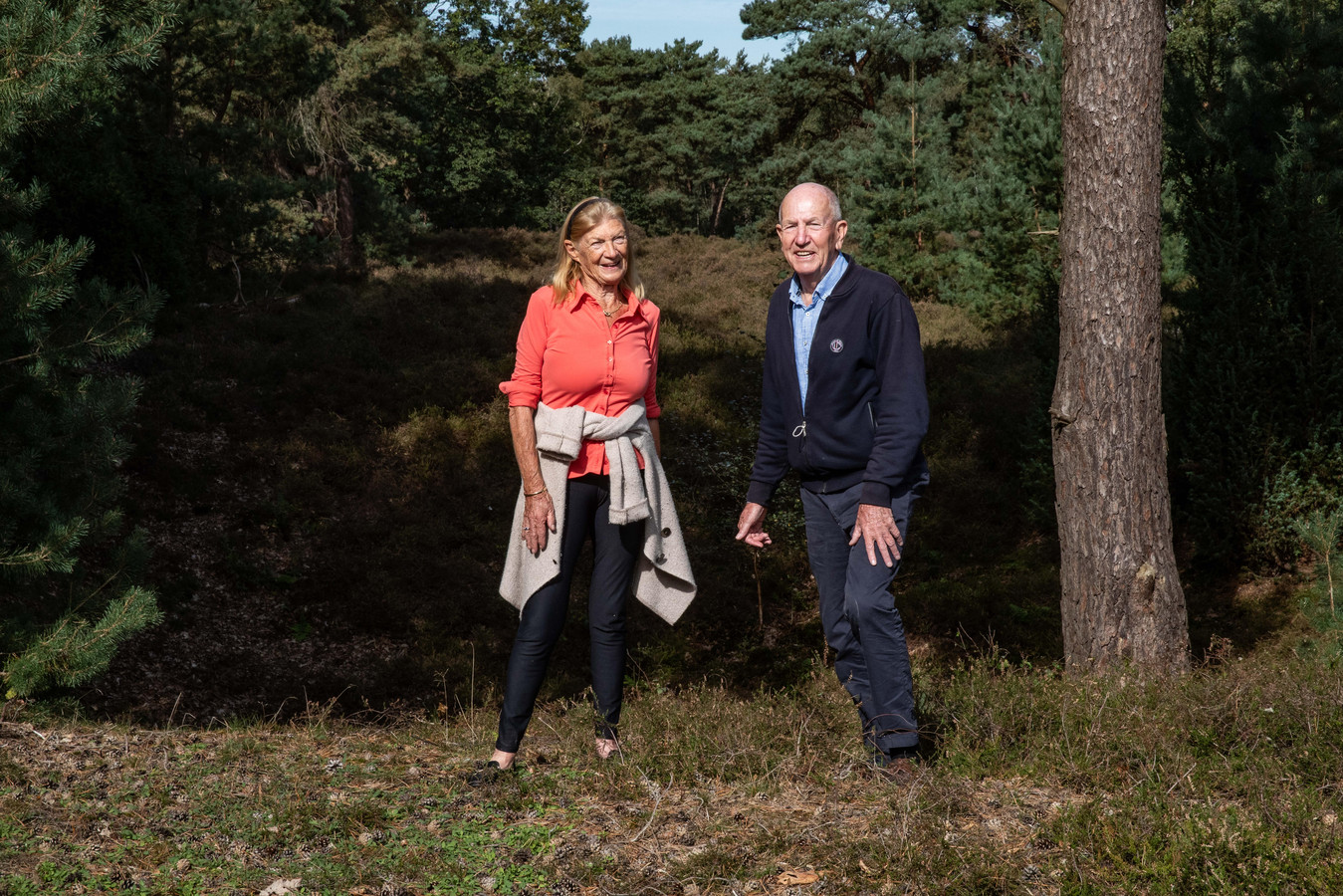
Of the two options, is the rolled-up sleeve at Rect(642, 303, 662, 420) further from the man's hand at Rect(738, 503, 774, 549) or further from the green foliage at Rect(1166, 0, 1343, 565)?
the green foliage at Rect(1166, 0, 1343, 565)

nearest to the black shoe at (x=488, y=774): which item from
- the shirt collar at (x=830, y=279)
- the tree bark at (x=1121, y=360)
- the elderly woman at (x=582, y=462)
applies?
the elderly woman at (x=582, y=462)

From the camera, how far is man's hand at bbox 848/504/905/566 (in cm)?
336

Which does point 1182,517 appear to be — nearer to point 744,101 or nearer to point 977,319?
point 977,319

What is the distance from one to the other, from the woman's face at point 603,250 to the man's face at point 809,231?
62cm

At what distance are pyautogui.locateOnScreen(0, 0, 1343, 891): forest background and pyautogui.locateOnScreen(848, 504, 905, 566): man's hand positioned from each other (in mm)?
1189

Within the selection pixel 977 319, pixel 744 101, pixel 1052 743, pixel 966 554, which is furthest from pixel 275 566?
pixel 744 101

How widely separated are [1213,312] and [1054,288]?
238 cm

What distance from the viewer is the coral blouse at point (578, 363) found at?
3734 millimetres

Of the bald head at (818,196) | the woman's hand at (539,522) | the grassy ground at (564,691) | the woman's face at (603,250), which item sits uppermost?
the bald head at (818,196)

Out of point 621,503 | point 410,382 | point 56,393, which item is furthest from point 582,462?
point 410,382

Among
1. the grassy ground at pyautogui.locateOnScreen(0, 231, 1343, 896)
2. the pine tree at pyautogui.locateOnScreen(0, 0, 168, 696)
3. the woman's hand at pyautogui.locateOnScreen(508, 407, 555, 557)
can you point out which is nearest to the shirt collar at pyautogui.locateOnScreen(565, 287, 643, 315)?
the woman's hand at pyautogui.locateOnScreen(508, 407, 555, 557)

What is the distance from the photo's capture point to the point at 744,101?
34188 millimetres

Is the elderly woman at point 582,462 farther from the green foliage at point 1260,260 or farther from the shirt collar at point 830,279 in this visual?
the green foliage at point 1260,260

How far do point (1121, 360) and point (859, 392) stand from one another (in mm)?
2295
